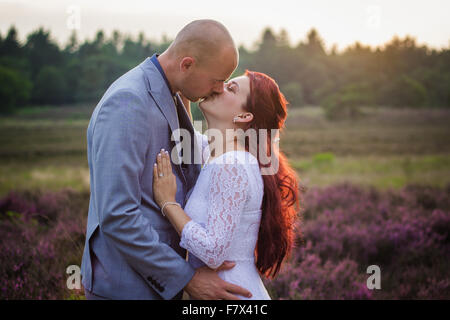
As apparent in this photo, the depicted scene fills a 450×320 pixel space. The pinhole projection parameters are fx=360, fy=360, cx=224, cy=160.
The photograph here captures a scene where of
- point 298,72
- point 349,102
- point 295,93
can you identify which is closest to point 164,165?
point 349,102

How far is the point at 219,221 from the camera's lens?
2.18 m

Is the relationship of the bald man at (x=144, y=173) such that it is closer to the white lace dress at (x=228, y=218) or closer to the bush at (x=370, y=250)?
the white lace dress at (x=228, y=218)

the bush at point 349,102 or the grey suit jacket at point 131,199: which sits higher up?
the grey suit jacket at point 131,199

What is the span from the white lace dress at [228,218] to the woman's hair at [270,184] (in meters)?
0.08

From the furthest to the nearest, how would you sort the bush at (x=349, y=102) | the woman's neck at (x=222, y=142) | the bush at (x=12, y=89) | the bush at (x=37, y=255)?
the bush at (x=349, y=102) < the bush at (x=12, y=89) < the bush at (x=37, y=255) < the woman's neck at (x=222, y=142)

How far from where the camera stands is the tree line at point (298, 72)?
3059 centimetres

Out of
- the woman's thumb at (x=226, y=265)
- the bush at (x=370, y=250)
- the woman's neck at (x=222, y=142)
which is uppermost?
the woman's neck at (x=222, y=142)

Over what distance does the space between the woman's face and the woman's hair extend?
4 centimetres

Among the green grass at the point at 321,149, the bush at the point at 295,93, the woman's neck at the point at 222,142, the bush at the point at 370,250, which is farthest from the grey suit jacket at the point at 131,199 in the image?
the bush at the point at 295,93

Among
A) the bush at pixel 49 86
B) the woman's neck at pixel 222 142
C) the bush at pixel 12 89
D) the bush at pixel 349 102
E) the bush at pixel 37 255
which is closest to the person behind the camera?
the woman's neck at pixel 222 142

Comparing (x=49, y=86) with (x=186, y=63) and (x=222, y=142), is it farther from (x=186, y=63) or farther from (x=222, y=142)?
(x=222, y=142)

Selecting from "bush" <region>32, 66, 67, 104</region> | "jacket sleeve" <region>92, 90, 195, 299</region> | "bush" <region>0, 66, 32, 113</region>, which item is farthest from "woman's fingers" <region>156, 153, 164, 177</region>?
"bush" <region>32, 66, 67, 104</region>

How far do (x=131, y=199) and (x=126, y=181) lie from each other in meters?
0.11
